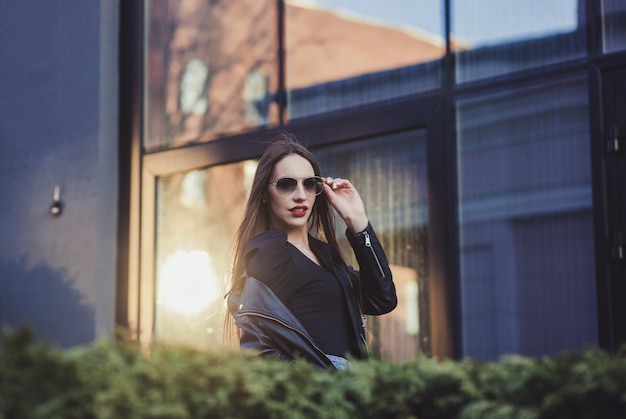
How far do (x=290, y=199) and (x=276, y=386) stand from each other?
232 centimetres

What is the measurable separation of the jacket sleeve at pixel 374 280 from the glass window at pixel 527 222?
1948mm

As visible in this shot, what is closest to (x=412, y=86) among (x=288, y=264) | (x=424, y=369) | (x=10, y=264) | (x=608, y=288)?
(x=608, y=288)

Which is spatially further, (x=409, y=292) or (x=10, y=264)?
(x=10, y=264)

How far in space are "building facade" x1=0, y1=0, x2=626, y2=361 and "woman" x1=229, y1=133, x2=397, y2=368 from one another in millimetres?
449

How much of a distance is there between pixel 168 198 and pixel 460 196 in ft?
7.88

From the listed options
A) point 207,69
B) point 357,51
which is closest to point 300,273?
point 357,51

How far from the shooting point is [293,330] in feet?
13.5

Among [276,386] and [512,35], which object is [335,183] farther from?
[276,386]

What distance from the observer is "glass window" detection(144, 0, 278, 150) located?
7676 millimetres

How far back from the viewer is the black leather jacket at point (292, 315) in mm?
4098

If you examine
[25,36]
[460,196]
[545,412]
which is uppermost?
[25,36]

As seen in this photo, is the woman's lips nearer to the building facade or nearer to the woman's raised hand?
the woman's raised hand

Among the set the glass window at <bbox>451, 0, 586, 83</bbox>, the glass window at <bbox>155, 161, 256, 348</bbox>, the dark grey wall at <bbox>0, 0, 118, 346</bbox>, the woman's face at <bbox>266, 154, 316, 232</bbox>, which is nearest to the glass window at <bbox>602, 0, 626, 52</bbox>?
the glass window at <bbox>451, 0, 586, 83</bbox>

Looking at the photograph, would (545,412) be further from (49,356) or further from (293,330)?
(293,330)
